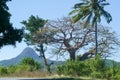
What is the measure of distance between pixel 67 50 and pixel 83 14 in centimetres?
1752

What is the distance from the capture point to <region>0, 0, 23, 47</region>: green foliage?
4181cm

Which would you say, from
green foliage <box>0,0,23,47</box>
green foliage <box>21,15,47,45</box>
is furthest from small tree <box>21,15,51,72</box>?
green foliage <box>0,0,23,47</box>

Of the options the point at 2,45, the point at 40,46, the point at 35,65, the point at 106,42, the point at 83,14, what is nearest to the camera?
the point at 2,45

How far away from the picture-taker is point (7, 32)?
42844 millimetres

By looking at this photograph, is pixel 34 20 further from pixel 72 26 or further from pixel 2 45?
pixel 2 45

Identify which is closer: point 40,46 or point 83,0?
point 83,0

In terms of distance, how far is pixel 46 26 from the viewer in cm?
8325

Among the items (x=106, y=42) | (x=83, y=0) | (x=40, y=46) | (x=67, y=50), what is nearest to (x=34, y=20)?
(x=40, y=46)

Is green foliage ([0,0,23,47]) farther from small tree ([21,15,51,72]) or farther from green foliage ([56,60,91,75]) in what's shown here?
small tree ([21,15,51,72])

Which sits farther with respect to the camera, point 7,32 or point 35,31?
point 35,31

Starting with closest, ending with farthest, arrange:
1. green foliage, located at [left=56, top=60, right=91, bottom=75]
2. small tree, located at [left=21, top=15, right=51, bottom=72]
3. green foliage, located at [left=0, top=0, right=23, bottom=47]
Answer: green foliage, located at [left=0, top=0, right=23, bottom=47]
green foliage, located at [left=56, top=60, right=91, bottom=75]
small tree, located at [left=21, top=15, right=51, bottom=72]

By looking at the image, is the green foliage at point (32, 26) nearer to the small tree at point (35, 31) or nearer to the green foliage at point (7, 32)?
the small tree at point (35, 31)

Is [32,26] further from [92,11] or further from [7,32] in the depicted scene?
[7,32]

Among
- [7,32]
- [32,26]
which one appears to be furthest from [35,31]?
[7,32]
